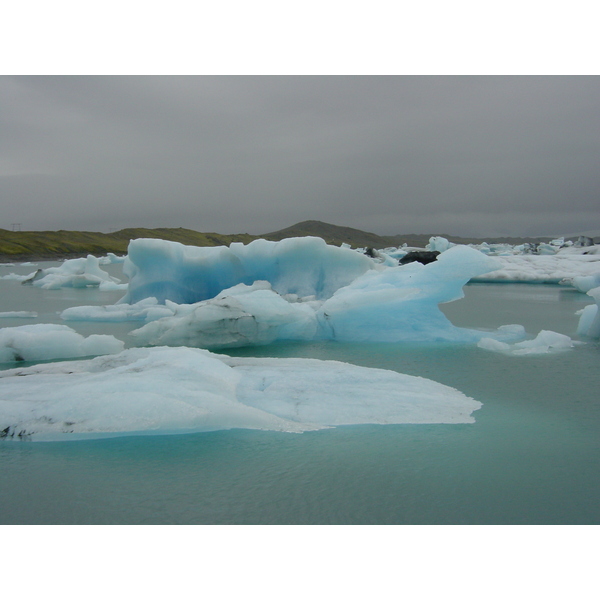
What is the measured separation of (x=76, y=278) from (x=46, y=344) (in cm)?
1276

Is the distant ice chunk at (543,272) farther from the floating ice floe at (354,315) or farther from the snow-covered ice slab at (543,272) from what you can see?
the floating ice floe at (354,315)

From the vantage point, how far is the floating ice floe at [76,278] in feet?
54.5

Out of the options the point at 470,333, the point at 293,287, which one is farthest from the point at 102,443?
the point at 293,287

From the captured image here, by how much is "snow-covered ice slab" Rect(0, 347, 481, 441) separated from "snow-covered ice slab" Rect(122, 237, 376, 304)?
251 inches

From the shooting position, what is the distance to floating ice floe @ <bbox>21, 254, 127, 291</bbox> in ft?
54.5

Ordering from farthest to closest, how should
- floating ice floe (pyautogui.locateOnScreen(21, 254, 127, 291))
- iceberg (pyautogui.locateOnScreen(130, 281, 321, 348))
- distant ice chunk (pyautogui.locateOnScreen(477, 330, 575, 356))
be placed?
floating ice floe (pyautogui.locateOnScreen(21, 254, 127, 291))
iceberg (pyautogui.locateOnScreen(130, 281, 321, 348))
distant ice chunk (pyautogui.locateOnScreen(477, 330, 575, 356))

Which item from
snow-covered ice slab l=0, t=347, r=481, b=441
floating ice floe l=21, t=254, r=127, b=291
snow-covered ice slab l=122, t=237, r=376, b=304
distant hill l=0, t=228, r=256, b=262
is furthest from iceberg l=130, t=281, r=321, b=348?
distant hill l=0, t=228, r=256, b=262

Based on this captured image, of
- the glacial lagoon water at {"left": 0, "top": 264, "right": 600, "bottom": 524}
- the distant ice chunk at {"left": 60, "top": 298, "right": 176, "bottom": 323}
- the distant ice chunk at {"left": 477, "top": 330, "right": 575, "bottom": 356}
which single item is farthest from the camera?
the distant ice chunk at {"left": 60, "top": 298, "right": 176, "bottom": 323}

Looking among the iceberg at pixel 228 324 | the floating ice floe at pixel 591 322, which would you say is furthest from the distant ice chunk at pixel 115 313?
the floating ice floe at pixel 591 322

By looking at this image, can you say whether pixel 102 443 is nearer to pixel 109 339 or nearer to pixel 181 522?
pixel 181 522

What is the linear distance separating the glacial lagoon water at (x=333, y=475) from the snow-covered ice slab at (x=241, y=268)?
7090 mm

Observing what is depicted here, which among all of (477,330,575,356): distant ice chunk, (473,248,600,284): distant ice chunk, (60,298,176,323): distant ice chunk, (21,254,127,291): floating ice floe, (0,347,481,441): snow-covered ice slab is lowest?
(0,347,481,441): snow-covered ice slab

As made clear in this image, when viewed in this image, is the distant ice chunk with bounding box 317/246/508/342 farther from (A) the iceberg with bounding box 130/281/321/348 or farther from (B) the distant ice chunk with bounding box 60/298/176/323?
(B) the distant ice chunk with bounding box 60/298/176/323

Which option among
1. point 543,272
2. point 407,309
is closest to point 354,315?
point 407,309
